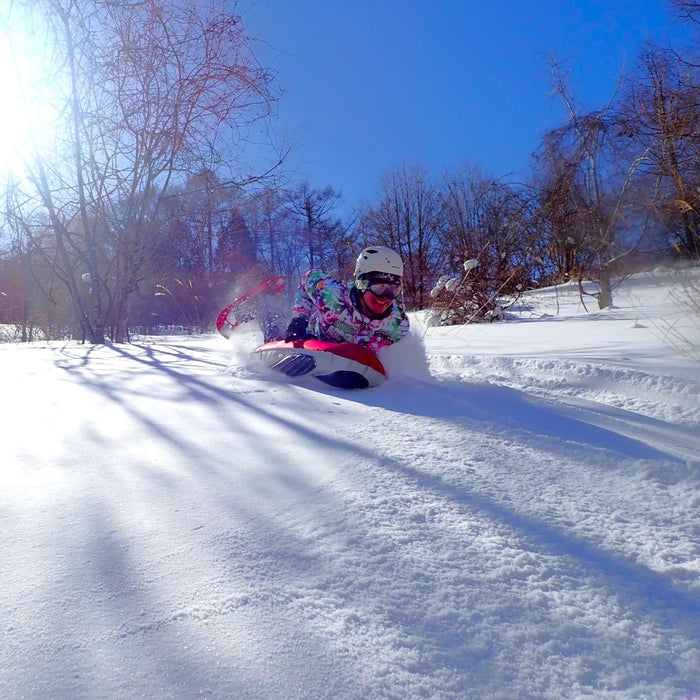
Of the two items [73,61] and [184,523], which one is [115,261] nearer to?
[73,61]

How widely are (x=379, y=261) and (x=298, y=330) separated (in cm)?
74

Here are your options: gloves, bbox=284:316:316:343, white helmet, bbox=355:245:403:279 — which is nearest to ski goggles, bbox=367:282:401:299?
white helmet, bbox=355:245:403:279

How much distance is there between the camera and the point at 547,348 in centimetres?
347

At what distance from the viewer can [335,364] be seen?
2.63 metres

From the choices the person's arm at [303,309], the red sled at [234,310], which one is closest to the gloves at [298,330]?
the person's arm at [303,309]

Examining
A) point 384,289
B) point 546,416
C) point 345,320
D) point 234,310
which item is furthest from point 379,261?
point 234,310

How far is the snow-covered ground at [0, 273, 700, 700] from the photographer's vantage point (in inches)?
25.9

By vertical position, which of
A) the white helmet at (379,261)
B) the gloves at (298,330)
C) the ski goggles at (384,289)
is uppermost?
the white helmet at (379,261)

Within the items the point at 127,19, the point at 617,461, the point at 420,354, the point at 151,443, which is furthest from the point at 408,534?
the point at 127,19

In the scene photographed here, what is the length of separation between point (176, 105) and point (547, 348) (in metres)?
4.75

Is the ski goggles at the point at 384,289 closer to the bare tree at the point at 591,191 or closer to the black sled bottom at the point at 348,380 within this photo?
the black sled bottom at the point at 348,380

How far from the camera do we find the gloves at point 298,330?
325 centimetres

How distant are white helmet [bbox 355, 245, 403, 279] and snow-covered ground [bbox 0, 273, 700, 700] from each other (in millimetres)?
1206

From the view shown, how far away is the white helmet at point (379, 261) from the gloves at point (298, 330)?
0.58 metres
